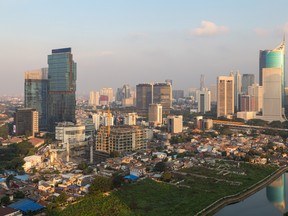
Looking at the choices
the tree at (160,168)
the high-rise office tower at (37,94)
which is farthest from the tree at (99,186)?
the high-rise office tower at (37,94)

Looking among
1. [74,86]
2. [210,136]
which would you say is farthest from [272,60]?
[74,86]

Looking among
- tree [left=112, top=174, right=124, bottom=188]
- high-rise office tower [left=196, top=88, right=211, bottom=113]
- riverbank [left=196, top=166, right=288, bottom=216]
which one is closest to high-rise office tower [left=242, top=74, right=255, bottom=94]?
high-rise office tower [left=196, top=88, right=211, bottom=113]

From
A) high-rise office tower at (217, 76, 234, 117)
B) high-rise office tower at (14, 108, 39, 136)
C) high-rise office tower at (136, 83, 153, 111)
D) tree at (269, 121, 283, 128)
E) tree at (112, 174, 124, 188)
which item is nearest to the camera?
tree at (112, 174, 124, 188)

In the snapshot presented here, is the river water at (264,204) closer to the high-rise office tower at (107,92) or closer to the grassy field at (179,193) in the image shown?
the grassy field at (179,193)

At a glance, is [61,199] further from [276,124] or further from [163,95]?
[163,95]

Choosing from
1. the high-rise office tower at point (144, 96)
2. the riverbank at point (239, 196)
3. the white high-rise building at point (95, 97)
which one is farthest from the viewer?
the white high-rise building at point (95, 97)

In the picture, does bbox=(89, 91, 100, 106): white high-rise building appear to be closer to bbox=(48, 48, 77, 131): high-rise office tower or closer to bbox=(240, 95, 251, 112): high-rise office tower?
bbox=(240, 95, 251, 112): high-rise office tower
